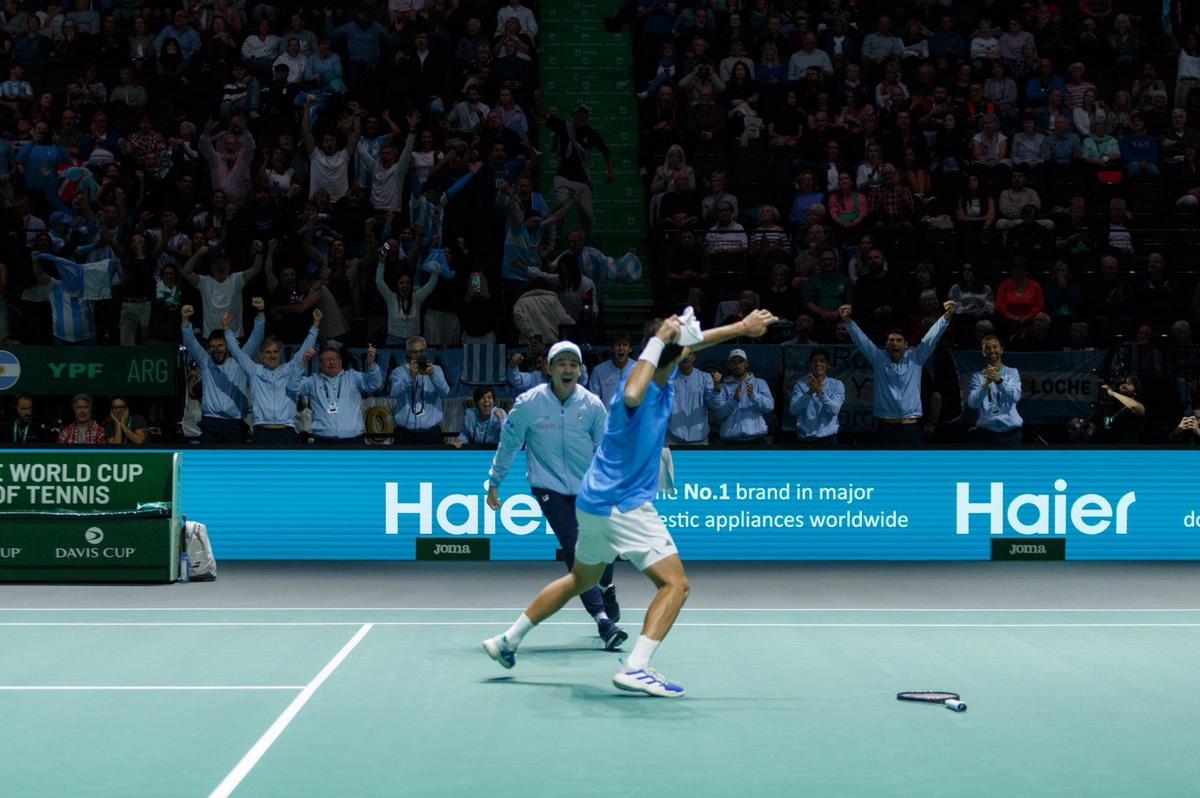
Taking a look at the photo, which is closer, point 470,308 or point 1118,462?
point 1118,462

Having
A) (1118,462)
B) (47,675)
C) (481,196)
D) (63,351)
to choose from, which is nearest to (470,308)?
(481,196)

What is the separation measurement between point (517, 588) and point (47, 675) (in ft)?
17.6

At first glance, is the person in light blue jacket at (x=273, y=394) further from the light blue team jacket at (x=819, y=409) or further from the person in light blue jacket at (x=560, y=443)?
the person in light blue jacket at (x=560, y=443)

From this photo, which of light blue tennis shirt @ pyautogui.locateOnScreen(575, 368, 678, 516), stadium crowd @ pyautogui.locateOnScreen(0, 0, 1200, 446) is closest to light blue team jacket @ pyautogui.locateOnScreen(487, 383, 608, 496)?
light blue tennis shirt @ pyautogui.locateOnScreen(575, 368, 678, 516)

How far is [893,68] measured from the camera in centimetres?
2297

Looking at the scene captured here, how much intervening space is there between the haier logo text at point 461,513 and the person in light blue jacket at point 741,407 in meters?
2.35

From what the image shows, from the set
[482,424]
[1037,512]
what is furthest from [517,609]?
[1037,512]

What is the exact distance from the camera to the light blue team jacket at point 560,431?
1095 cm

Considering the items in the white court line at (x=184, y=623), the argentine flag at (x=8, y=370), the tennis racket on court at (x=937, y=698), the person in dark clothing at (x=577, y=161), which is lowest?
the white court line at (x=184, y=623)

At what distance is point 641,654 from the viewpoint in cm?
873

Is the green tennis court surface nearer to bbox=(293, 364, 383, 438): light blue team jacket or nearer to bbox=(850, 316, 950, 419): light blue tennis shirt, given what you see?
bbox=(293, 364, 383, 438): light blue team jacket

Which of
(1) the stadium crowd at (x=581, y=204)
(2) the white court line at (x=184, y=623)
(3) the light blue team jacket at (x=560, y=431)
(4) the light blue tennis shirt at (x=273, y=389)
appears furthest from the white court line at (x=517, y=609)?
(4) the light blue tennis shirt at (x=273, y=389)

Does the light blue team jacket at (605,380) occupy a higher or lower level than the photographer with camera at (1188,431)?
higher

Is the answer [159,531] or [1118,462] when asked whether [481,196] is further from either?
[1118,462]
